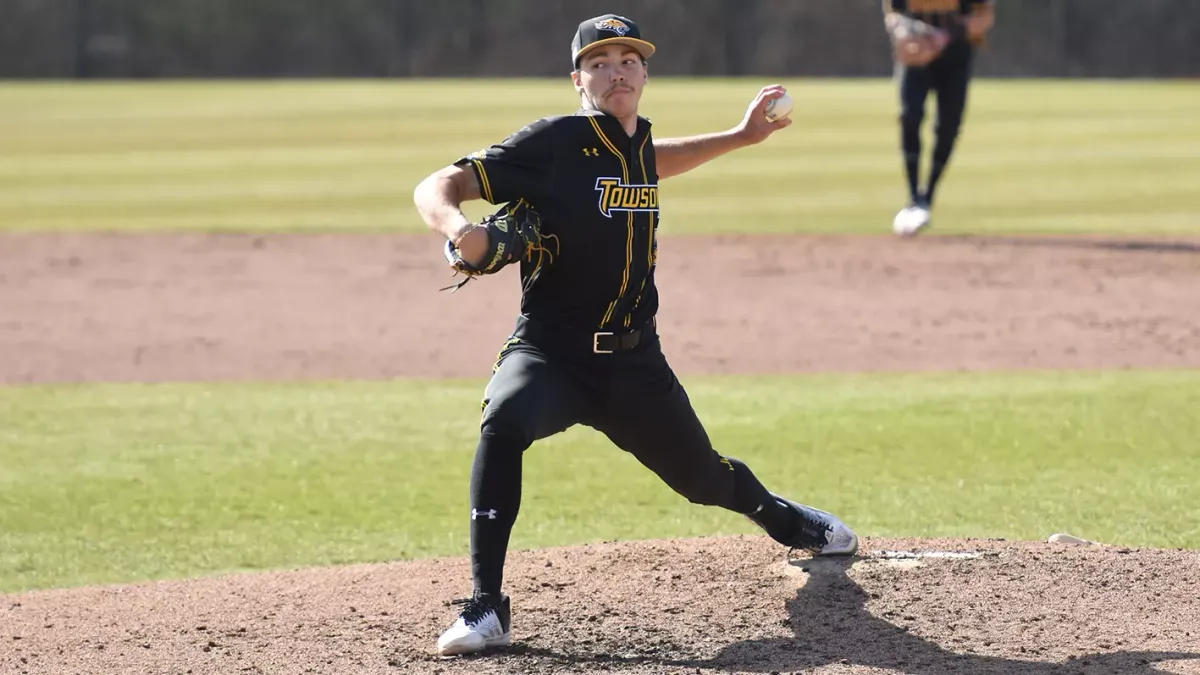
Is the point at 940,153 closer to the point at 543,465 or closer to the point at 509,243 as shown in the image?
the point at 543,465

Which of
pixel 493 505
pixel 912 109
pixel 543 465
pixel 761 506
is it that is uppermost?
pixel 912 109

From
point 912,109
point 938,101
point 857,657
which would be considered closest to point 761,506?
point 857,657

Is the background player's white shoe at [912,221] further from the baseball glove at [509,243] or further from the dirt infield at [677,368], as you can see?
the baseball glove at [509,243]

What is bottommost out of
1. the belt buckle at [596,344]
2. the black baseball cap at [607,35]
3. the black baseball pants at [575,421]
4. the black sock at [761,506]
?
the black sock at [761,506]

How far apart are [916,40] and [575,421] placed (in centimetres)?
845

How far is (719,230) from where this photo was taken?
13.7m

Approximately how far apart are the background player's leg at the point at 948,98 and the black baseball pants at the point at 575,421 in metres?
8.45

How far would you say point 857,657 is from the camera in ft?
13.5

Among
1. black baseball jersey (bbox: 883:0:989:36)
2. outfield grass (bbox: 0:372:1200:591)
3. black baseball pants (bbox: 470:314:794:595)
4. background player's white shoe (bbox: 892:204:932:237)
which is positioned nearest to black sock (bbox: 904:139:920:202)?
background player's white shoe (bbox: 892:204:932:237)

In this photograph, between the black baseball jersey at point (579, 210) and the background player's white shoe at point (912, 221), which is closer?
the black baseball jersey at point (579, 210)

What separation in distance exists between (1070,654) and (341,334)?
20.4ft

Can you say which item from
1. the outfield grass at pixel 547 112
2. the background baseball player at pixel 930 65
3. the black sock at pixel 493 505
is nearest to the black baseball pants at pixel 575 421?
the black sock at pixel 493 505

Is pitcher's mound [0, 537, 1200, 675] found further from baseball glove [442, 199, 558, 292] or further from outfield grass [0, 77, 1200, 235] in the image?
outfield grass [0, 77, 1200, 235]

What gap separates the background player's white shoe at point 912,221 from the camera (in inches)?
500
